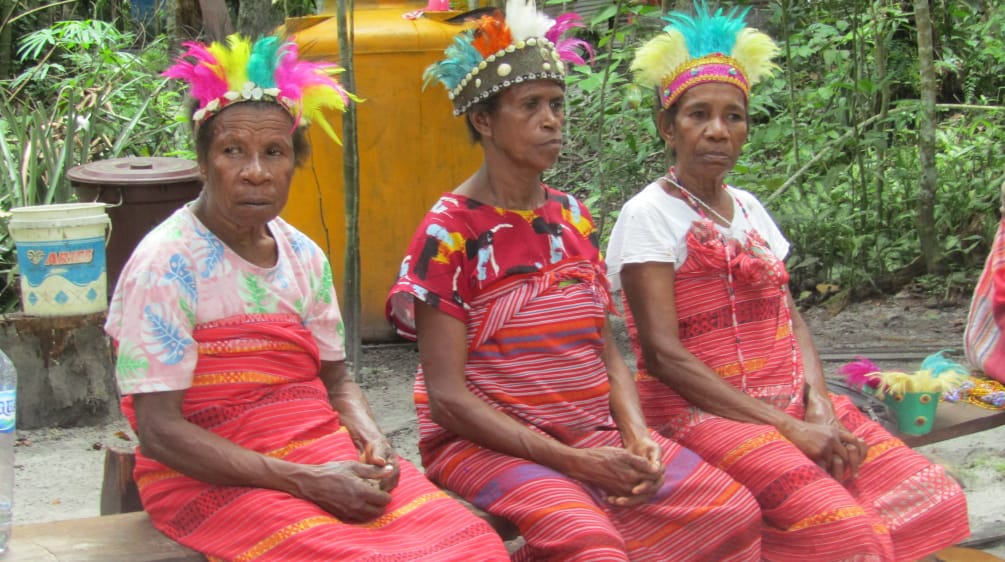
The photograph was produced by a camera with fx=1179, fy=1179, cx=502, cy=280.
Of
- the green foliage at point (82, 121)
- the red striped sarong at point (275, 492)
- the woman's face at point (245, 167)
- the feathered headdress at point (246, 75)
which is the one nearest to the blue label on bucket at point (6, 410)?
the red striped sarong at point (275, 492)

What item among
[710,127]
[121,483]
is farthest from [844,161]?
[121,483]

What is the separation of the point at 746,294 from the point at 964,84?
19.9ft

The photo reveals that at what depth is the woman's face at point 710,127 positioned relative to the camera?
3.29 m

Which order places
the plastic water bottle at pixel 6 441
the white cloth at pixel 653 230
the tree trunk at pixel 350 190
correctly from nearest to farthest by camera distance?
1. the plastic water bottle at pixel 6 441
2. the white cloth at pixel 653 230
3. the tree trunk at pixel 350 190

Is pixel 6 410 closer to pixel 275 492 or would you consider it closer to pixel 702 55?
pixel 275 492

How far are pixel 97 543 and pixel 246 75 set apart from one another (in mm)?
1095

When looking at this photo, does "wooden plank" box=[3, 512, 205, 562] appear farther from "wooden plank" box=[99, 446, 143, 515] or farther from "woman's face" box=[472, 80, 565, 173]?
"woman's face" box=[472, 80, 565, 173]

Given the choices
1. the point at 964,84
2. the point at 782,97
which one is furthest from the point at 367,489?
the point at 964,84

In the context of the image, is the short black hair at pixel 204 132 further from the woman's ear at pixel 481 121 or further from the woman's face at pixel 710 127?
the woman's face at pixel 710 127

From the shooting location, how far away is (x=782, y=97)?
828 cm

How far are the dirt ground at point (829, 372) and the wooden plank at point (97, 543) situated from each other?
1484 millimetres

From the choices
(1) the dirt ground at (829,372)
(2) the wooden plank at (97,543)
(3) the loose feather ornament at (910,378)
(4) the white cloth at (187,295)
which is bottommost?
(1) the dirt ground at (829,372)

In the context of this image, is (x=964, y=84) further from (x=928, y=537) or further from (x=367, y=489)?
(x=367, y=489)

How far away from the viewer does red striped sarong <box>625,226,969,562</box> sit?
9.73ft
